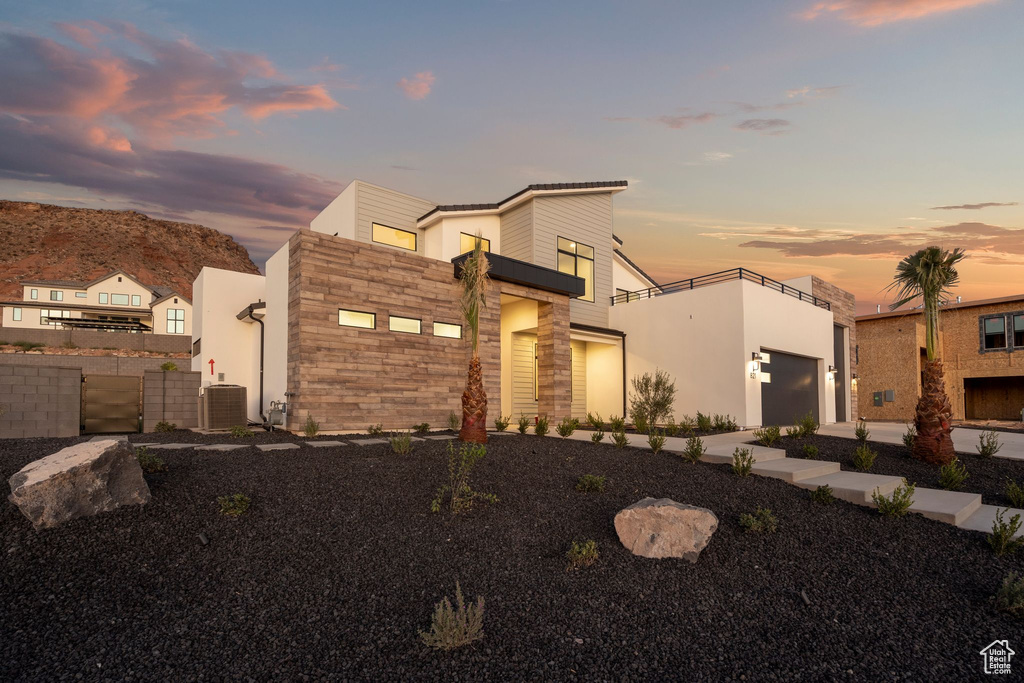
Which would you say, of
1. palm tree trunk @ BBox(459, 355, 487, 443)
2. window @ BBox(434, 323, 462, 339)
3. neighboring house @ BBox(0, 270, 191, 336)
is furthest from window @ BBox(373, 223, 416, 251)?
neighboring house @ BBox(0, 270, 191, 336)

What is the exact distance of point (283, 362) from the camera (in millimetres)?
12164

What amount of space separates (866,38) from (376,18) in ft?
38.6

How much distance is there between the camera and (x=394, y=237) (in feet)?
56.6

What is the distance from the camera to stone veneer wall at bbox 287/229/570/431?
1148 centimetres

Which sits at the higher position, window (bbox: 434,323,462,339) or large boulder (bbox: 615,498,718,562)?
window (bbox: 434,323,462,339)

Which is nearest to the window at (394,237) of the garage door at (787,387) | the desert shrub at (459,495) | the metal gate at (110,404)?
the metal gate at (110,404)

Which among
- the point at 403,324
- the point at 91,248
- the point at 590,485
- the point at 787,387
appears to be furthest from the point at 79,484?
the point at 91,248

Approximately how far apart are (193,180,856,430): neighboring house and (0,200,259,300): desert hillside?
2412 inches

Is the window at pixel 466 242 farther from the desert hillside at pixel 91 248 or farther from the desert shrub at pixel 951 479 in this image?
the desert hillside at pixel 91 248

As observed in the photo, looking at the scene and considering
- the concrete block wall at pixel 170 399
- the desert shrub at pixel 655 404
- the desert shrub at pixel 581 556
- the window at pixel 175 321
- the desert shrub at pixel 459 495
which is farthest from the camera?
the window at pixel 175 321

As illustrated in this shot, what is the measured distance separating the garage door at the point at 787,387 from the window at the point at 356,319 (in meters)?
12.9

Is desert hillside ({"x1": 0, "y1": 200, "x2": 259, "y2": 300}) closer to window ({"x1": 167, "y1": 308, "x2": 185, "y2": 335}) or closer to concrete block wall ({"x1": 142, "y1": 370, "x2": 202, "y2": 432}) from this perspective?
window ({"x1": 167, "y1": 308, "x2": 185, "y2": 335})

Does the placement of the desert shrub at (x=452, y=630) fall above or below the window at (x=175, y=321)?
below

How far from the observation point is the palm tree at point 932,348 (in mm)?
10023
